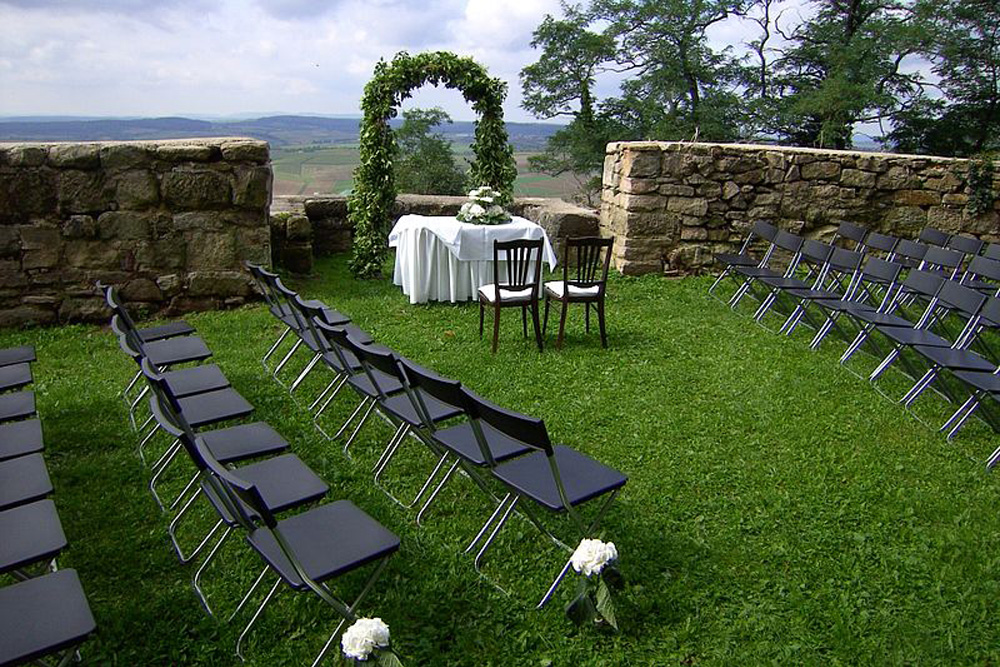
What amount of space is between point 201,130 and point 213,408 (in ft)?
22.2

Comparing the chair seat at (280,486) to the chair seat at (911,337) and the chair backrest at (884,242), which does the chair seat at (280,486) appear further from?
the chair backrest at (884,242)

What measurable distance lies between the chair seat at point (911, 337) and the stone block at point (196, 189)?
197 inches

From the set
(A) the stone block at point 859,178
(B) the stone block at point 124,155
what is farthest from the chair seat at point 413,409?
(A) the stone block at point 859,178

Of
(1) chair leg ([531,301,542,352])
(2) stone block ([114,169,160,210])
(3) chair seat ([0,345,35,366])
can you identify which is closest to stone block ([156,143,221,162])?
(2) stone block ([114,169,160,210])

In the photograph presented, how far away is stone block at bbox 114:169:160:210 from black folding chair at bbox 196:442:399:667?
4.04 m

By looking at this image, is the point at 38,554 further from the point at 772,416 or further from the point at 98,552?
the point at 772,416

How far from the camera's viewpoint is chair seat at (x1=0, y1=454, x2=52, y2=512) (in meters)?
2.23

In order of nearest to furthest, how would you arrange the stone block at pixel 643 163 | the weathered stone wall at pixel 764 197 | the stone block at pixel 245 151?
1. the stone block at pixel 245 151
2. the stone block at pixel 643 163
3. the weathered stone wall at pixel 764 197

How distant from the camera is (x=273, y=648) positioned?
2154 mm

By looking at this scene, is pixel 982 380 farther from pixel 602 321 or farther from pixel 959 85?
pixel 959 85

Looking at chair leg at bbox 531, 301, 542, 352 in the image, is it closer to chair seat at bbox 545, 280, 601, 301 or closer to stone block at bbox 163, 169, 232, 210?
chair seat at bbox 545, 280, 601, 301

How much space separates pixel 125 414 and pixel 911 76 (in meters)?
15.5

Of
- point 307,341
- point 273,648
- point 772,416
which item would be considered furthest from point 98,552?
point 772,416

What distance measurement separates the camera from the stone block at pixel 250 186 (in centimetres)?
559
